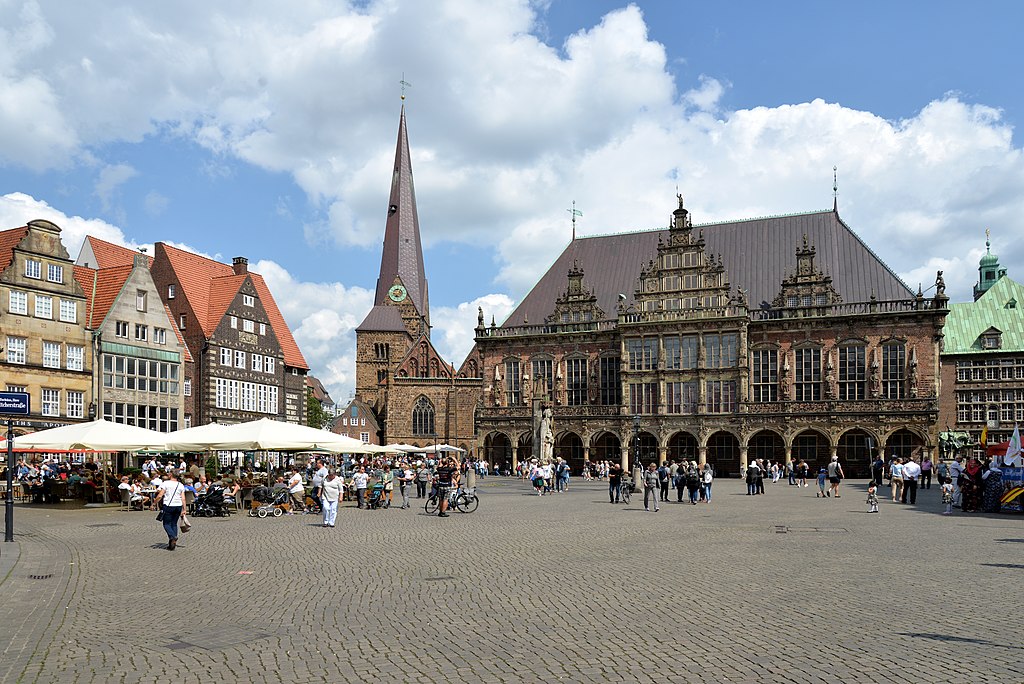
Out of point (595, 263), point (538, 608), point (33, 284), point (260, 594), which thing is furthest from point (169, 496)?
Result: point (595, 263)

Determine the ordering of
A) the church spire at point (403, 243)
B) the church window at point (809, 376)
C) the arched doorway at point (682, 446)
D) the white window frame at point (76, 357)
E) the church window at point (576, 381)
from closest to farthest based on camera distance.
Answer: the white window frame at point (76, 357)
the church window at point (809, 376)
the arched doorway at point (682, 446)
the church window at point (576, 381)
the church spire at point (403, 243)

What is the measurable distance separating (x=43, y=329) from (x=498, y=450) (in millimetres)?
37180

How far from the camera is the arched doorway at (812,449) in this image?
62219mm

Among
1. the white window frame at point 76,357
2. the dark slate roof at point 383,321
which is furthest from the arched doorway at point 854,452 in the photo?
the dark slate roof at point 383,321

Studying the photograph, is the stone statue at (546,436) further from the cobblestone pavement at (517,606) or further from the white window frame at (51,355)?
the cobblestone pavement at (517,606)

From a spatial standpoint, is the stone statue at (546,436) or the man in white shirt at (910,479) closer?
the man in white shirt at (910,479)

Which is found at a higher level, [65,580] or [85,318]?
[85,318]

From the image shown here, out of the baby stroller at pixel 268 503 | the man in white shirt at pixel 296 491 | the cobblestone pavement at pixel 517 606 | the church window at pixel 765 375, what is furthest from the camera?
the church window at pixel 765 375

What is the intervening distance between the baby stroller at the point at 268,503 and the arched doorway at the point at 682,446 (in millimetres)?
44101

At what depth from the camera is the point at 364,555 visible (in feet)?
53.9

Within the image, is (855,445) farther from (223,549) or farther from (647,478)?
(223,549)

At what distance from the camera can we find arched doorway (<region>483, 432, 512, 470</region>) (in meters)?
73.6

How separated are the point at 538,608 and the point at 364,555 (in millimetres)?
5981

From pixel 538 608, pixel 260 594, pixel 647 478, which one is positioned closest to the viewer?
pixel 538 608
